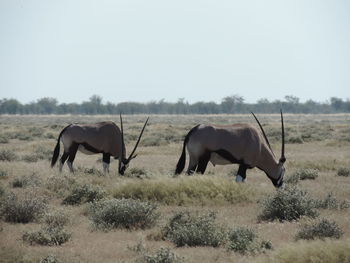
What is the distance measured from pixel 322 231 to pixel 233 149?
5.68 m

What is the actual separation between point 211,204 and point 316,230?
3.72 meters

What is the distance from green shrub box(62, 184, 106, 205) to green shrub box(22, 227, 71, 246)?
11.5 feet

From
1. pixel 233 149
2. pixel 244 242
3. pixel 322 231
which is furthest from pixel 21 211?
pixel 233 149

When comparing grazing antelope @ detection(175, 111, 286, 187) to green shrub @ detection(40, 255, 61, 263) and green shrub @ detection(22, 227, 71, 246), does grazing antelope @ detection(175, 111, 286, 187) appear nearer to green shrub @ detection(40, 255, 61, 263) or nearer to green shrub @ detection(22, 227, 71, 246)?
green shrub @ detection(22, 227, 71, 246)

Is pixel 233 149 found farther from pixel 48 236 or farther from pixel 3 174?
pixel 3 174

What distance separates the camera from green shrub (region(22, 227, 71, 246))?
30.2 ft

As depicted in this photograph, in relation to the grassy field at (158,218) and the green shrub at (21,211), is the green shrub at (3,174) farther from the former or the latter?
the green shrub at (21,211)

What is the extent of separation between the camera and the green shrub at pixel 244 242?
8.48 metres

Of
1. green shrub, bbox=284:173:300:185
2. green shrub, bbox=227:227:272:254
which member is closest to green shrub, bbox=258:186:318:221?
green shrub, bbox=227:227:272:254

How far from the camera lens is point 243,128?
49.6 ft

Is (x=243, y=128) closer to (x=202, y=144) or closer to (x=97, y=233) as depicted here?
(x=202, y=144)

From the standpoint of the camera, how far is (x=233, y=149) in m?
14.8

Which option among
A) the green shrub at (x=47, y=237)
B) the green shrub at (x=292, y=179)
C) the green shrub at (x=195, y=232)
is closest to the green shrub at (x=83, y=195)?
the green shrub at (x=47, y=237)

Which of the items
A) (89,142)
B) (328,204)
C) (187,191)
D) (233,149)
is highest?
(233,149)
